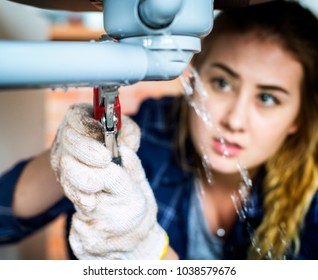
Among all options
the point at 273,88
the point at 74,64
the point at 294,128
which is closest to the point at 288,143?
the point at 294,128

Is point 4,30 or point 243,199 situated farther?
point 243,199

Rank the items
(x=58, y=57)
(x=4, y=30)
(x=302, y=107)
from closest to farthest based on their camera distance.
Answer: (x=58, y=57) < (x=4, y=30) < (x=302, y=107)

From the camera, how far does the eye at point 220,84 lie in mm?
668

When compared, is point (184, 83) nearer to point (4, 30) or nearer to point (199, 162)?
point (199, 162)

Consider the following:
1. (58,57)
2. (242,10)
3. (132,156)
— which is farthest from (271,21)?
(58,57)

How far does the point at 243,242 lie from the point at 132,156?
0.35m

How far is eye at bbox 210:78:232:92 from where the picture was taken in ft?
2.19

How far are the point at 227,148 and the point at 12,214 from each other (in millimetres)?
331

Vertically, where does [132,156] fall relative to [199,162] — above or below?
above

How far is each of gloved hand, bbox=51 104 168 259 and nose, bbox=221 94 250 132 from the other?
23 cm

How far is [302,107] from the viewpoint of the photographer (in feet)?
2.36

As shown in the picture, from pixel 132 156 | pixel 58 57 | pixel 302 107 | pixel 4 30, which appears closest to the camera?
pixel 58 57

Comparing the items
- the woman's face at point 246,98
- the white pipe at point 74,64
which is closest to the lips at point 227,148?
the woman's face at point 246,98

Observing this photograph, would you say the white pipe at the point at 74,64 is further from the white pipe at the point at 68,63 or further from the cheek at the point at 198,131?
the cheek at the point at 198,131
